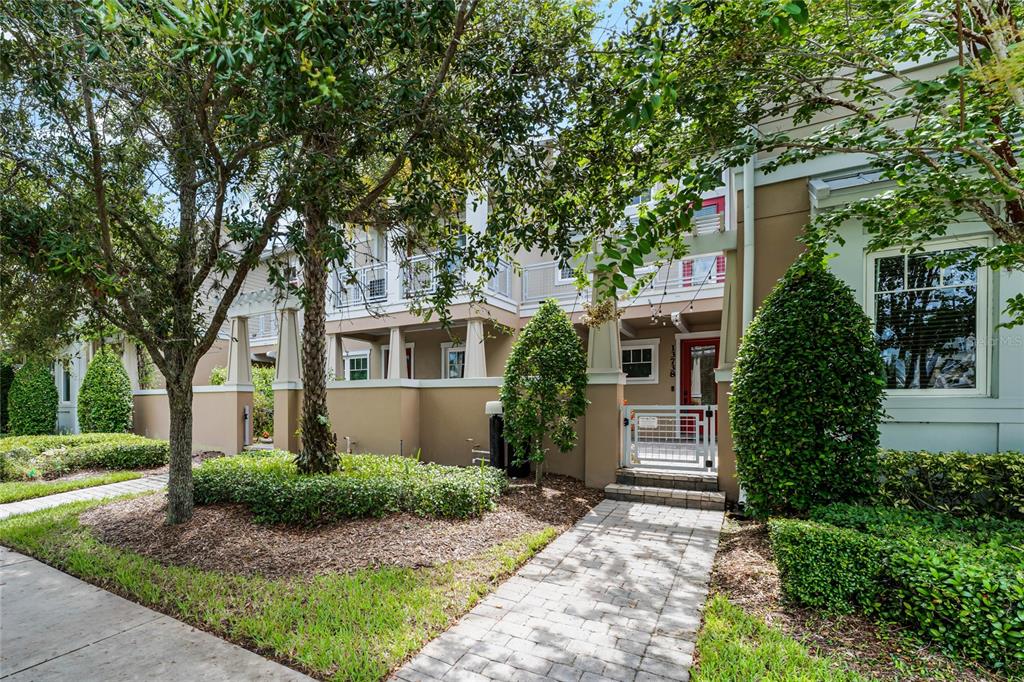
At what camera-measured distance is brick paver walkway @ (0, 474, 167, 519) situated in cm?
685

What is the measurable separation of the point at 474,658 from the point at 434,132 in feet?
13.7

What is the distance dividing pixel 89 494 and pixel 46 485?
4.11 feet

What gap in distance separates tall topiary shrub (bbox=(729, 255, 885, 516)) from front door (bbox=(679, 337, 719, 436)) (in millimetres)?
6385

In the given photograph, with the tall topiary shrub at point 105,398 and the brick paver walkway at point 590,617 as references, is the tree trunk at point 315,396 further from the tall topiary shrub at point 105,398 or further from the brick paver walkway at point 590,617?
the tall topiary shrub at point 105,398

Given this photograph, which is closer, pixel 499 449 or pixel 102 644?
pixel 102 644

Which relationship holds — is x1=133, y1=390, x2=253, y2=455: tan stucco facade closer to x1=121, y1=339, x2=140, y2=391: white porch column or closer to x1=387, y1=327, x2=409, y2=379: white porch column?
x1=121, y1=339, x2=140, y2=391: white porch column

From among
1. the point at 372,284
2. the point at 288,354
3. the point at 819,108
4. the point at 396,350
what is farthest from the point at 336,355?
the point at 819,108

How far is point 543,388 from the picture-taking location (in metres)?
6.83

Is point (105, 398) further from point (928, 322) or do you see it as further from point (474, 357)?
point (928, 322)

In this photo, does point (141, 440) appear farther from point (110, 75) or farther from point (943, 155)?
point (943, 155)

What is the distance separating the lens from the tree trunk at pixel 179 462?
5281mm

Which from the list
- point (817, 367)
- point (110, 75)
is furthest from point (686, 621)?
point (110, 75)

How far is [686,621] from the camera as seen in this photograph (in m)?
3.35

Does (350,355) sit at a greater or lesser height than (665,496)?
greater
